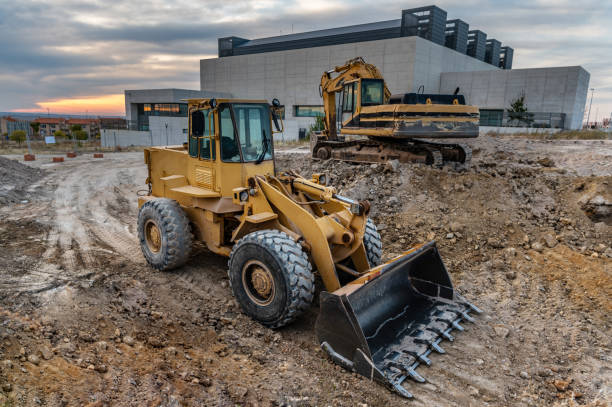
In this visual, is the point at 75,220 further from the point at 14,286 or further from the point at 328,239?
the point at 328,239

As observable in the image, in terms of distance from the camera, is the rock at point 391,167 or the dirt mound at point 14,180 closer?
the rock at point 391,167

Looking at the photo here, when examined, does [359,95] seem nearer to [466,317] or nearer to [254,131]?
[254,131]

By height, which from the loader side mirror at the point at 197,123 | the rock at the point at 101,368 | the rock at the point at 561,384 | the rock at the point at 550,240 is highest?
the loader side mirror at the point at 197,123

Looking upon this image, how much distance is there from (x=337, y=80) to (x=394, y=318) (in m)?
10.1

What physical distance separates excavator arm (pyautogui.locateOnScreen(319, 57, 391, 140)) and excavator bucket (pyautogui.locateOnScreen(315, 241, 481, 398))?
8739 millimetres

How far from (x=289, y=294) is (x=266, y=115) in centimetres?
283

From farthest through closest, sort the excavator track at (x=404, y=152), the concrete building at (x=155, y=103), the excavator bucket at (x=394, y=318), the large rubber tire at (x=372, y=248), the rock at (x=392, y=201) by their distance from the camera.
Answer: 1. the concrete building at (x=155, y=103)
2. the excavator track at (x=404, y=152)
3. the rock at (x=392, y=201)
4. the large rubber tire at (x=372, y=248)
5. the excavator bucket at (x=394, y=318)

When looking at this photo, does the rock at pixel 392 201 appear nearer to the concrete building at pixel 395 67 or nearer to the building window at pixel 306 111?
the concrete building at pixel 395 67

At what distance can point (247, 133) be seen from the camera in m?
6.05

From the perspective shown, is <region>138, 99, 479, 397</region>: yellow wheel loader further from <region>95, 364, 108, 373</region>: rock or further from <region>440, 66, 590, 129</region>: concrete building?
<region>440, 66, 590, 129</region>: concrete building

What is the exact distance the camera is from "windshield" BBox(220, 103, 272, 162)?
5918 mm

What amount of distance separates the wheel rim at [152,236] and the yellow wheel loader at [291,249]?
0.02m

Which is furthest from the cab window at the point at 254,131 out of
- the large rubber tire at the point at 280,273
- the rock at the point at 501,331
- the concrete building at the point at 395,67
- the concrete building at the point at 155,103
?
the concrete building at the point at 155,103

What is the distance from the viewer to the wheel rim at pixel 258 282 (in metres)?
4.96
